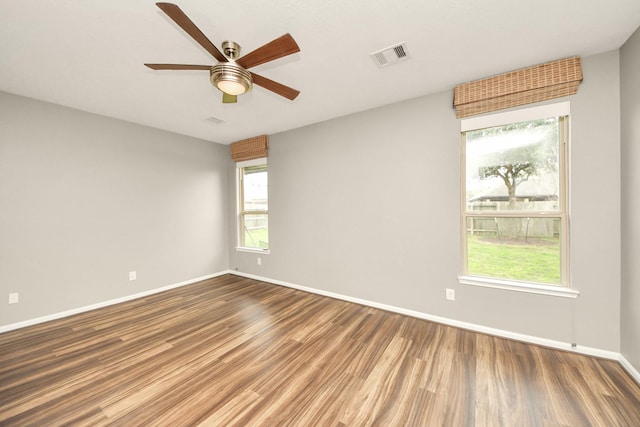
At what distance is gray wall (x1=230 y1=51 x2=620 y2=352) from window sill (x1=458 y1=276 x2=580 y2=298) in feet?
0.17

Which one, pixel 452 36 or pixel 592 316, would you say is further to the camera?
pixel 592 316

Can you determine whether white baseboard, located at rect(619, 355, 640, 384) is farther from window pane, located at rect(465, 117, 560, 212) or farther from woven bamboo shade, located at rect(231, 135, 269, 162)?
woven bamboo shade, located at rect(231, 135, 269, 162)

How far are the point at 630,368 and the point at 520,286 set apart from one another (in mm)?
819

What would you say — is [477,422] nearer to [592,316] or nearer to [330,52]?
[592,316]

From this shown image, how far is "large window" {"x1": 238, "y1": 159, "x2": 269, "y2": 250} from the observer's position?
14.7ft

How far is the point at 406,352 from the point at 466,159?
2.16 metres

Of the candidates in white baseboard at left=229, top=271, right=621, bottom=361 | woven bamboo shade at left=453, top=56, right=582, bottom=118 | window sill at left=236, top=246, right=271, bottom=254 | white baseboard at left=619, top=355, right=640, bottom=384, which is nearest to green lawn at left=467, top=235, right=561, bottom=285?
white baseboard at left=229, top=271, right=621, bottom=361

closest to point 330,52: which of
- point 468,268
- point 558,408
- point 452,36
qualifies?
point 452,36

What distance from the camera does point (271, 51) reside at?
152 centimetres

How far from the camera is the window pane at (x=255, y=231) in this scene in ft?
14.9

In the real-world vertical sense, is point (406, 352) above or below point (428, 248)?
below

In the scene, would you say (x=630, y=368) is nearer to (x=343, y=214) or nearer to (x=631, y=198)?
(x=631, y=198)

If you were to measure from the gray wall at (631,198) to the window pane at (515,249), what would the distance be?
1.35 ft

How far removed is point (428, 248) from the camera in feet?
9.13
